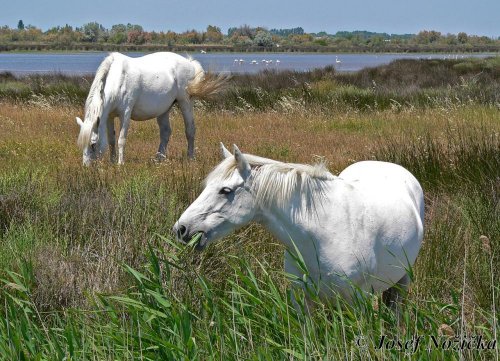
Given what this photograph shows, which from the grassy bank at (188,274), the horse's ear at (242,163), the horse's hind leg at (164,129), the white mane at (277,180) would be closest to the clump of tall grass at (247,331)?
the grassy bank at (188,274)

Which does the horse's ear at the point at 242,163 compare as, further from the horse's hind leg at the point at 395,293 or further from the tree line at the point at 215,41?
the tree line at the point at 215,41

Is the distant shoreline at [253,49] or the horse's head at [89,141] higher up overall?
the horse's head at [89,141]

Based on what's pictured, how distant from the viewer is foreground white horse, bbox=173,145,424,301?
5.95 meters

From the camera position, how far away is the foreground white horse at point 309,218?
595 centimetres

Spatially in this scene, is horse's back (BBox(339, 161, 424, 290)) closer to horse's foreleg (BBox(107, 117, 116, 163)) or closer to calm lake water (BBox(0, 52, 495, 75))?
horse's foreleg (BBox(107, 117, 116, 163))

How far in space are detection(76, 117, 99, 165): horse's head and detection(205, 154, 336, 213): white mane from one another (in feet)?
23.1

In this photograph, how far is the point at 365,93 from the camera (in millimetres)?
22688

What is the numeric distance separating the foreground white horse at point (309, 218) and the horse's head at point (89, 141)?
6795 mm

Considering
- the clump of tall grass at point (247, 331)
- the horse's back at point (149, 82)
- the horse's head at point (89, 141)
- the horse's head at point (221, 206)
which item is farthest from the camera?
the horse's back at point (149, 82)

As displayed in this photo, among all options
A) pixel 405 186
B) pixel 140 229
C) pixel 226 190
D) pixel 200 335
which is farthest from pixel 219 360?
pixel 140 229

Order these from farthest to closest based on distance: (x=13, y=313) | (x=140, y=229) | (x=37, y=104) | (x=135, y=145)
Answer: (x=37, y=104) < (x=135, y=145) < (x=140, y=229) < (x=13, y=313)

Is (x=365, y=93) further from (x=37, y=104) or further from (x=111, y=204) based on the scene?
(x=111, y=204)

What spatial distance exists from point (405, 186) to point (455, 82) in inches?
860

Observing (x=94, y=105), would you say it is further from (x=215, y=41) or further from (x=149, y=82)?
(x=215, y=41)
